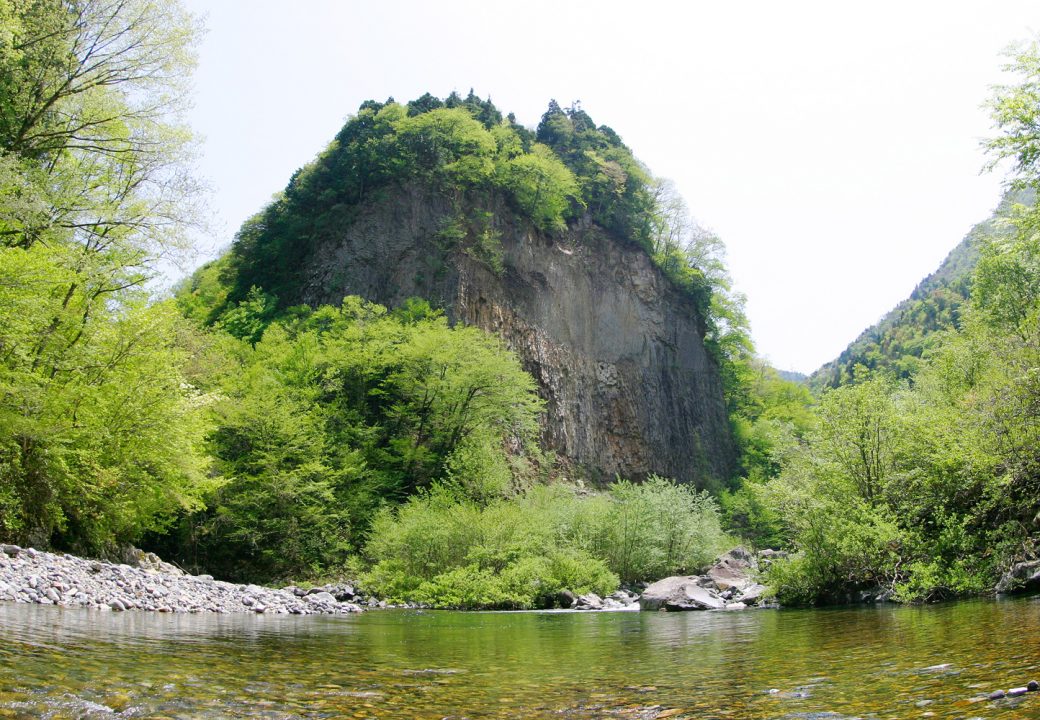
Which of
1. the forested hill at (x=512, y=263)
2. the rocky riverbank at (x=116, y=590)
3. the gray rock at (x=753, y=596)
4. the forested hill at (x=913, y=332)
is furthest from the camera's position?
the forested hill at (x=913, y=332)

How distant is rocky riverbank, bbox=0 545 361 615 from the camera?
43.1ft

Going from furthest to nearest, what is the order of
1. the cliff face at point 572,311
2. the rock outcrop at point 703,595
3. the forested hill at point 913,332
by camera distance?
the forested hill at point 913,332 < the cliff face at point 572,311 < the rock outcrop at point 703,595

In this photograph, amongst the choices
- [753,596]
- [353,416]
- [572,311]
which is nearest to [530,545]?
[753,596]

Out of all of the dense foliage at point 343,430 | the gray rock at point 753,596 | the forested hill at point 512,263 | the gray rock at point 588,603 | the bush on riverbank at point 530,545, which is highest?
the forested hill at point 512,263

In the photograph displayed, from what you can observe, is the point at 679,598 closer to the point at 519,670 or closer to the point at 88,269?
the point at 519,670

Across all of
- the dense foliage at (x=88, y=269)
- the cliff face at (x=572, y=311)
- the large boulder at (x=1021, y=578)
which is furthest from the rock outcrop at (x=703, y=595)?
the cliff face at (x=572, y=311)

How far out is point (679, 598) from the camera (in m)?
22.5

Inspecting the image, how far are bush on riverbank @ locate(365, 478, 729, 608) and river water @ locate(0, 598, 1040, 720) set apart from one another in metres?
13.5

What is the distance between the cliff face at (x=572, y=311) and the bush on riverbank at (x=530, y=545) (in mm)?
18534

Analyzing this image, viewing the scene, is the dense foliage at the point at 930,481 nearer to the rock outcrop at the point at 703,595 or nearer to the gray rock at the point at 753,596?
the gray rock at the point at 753,596

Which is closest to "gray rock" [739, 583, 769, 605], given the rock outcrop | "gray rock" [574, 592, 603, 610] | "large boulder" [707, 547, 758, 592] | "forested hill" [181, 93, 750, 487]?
the rock outcrop

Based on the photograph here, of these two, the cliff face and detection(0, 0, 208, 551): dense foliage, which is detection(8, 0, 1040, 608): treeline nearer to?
detection(0, 0, 208, 551): dense foliage

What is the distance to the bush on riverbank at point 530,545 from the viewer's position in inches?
1023

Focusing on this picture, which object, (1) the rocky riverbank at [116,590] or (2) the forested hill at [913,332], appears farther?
(2) the forested hill at [913,332]
